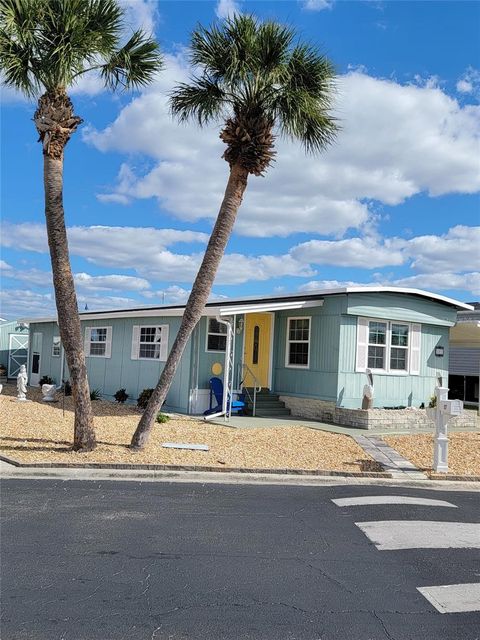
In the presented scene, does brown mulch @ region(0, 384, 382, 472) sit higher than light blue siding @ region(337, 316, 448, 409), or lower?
lower

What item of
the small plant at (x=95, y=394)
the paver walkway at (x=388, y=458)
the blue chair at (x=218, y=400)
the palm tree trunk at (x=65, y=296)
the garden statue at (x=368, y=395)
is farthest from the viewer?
the small plant at (x=95, y=394)

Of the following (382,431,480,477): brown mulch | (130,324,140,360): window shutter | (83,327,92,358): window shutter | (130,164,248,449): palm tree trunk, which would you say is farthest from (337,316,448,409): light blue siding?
(83,327,92,358): window shutter

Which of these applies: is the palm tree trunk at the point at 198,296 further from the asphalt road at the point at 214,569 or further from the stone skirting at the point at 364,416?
the stone skirting at the point at 364,416

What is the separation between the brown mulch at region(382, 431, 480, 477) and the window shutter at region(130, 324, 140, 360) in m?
8.45

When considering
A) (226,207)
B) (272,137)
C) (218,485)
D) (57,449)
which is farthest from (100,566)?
(272,137)

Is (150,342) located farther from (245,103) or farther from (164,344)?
(245,103)

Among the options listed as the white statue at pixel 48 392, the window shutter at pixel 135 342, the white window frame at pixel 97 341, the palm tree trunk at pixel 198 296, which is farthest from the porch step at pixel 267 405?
the white statue at pixel 48 392

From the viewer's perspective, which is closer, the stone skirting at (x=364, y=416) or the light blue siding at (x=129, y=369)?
the stone skirting at (x=364, y=416)

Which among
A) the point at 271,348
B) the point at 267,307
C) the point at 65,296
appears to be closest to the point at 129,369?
the point at 271,348

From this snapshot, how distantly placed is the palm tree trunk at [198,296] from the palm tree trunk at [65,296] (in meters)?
0.96

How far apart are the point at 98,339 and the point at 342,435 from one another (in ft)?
35.0

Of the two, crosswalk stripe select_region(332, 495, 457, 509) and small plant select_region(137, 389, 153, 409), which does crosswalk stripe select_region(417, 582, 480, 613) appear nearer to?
crosswalk stripe select_region(332, 495, 457, 509)

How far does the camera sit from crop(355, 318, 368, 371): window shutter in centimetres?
1677

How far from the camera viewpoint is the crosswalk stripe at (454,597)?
484 cm
